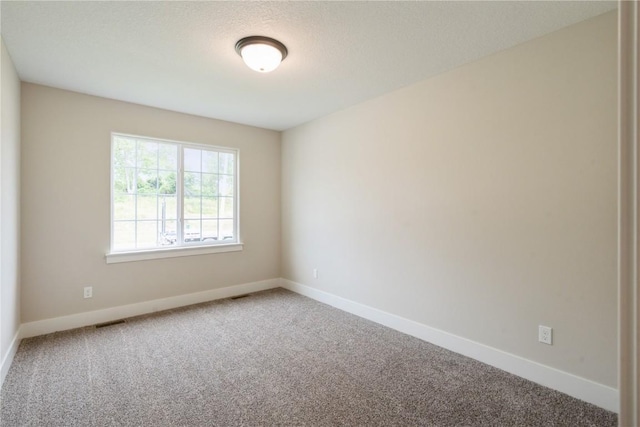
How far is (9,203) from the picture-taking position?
2.64 metres

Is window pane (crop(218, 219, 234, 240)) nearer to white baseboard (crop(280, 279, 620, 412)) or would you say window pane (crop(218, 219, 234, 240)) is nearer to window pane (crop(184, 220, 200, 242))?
window pane (crop(184, 220, 200, 242))

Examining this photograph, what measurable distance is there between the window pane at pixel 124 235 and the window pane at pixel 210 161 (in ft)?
3.86

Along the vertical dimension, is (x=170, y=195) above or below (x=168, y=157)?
below

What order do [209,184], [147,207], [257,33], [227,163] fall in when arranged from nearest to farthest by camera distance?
1. [257,33]
2. [147,207]
3. [209,184]
4. [227,163]

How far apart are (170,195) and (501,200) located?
3.72m

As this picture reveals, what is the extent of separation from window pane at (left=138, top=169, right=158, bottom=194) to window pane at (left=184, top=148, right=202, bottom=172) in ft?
1.35

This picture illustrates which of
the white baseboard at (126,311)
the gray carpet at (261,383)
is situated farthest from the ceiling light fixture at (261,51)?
the white baseboard at (126,311)

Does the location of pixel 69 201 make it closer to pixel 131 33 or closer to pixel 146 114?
pixel 146 114

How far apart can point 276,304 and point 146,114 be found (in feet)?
9.39

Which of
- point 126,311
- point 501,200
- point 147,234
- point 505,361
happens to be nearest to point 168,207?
point 147,234

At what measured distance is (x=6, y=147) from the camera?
8.24ft

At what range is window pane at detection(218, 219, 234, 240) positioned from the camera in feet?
15.1

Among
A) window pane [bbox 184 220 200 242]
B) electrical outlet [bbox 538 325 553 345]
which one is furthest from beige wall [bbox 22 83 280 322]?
electrical outlet [bbox 538 325 553 345]

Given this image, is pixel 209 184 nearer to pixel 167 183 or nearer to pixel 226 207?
pixel 226 207
